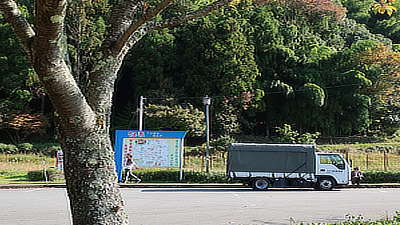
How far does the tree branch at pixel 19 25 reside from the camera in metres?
4.18

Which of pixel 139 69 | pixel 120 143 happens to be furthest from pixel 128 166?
pixel 139 69

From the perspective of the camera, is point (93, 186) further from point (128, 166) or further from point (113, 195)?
point (128, 166)

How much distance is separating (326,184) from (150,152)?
28.2ft

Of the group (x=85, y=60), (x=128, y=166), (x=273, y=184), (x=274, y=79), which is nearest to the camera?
(x=273, y=184)

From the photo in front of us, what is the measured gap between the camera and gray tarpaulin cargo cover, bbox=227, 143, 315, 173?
17.5 m

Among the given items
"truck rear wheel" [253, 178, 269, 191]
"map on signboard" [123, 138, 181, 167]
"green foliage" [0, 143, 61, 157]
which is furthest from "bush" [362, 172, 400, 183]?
"green foliage" [0, 143, 61, 157]

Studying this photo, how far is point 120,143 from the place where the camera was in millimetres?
19984

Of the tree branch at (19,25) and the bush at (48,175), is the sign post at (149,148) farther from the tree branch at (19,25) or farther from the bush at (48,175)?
the tree branch at (19,25)

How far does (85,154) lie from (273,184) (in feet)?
47.0

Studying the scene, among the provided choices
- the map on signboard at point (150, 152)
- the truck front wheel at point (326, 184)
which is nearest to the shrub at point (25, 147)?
the map on signboard at point (150, 152)

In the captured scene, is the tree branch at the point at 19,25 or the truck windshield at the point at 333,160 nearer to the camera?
the tree branch at the point at 19,25

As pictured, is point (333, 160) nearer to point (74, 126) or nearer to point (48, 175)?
point (48, 175)

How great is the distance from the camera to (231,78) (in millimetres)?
35844

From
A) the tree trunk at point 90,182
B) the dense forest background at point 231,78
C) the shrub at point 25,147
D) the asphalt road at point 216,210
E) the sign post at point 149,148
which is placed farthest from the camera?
the dense forest background at point 231,78
